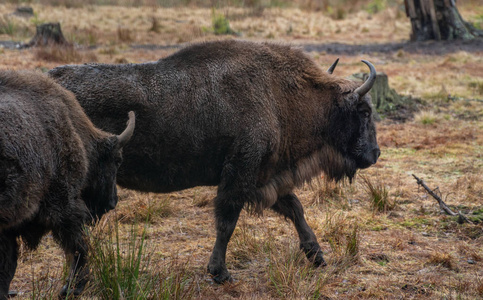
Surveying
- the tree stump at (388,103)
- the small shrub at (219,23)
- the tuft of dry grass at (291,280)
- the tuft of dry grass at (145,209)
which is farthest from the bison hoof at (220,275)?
the small shrub at (219,23)

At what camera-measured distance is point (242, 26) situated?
20094mm

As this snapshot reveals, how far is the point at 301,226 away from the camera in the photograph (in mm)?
5383

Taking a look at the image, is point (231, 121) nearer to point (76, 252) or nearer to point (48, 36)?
point (76, 252)

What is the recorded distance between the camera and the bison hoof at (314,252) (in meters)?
5.25

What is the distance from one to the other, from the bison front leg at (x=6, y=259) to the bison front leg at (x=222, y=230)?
1.72m

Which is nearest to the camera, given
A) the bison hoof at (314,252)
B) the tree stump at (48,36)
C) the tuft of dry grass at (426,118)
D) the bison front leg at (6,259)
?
the bison front leg at (6,259)

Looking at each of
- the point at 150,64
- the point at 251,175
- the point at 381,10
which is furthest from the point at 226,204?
the point at 381,10

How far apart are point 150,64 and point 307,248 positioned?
7.49 feet

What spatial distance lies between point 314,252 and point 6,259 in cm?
278

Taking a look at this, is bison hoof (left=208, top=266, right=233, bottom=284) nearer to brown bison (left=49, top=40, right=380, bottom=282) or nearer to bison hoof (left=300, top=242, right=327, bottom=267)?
A: brown bison (left=49, top=40, right=380, bottom=282)

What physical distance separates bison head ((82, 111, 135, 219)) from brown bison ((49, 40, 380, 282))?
0.27 meters

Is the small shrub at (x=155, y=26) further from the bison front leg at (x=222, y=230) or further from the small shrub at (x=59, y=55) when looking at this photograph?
the bison front leg at (x=222, y=230)

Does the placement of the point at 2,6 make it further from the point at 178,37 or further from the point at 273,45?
the point at 273,45

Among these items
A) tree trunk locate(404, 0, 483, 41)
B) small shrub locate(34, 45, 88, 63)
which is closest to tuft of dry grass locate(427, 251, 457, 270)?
small shrub locate(34, 45, 88, 63)
